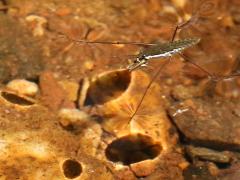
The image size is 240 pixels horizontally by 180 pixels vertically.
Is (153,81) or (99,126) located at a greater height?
(153,81)

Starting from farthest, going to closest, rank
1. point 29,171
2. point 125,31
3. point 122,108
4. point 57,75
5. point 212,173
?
point 125,31
point 57,75
point 122,108
point 212,173
point 29,171

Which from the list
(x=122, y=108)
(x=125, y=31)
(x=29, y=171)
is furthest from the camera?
(x=125, y=31)

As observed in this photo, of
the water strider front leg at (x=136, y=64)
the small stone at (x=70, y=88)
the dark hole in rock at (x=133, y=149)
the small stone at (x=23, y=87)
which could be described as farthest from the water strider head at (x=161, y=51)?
the small stone at (x=23, y=87)

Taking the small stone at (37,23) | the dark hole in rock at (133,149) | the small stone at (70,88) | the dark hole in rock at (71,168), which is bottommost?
the dark hole in rock at (133,149)

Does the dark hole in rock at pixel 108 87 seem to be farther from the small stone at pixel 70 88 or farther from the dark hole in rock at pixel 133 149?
the dark hole in rock at pixel 133 149

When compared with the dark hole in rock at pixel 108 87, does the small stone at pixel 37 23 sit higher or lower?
higher

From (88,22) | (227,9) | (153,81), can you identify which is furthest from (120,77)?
(227,9)

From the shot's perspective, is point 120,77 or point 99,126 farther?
point 120,77

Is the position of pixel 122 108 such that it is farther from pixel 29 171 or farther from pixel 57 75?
pixel 29 171
